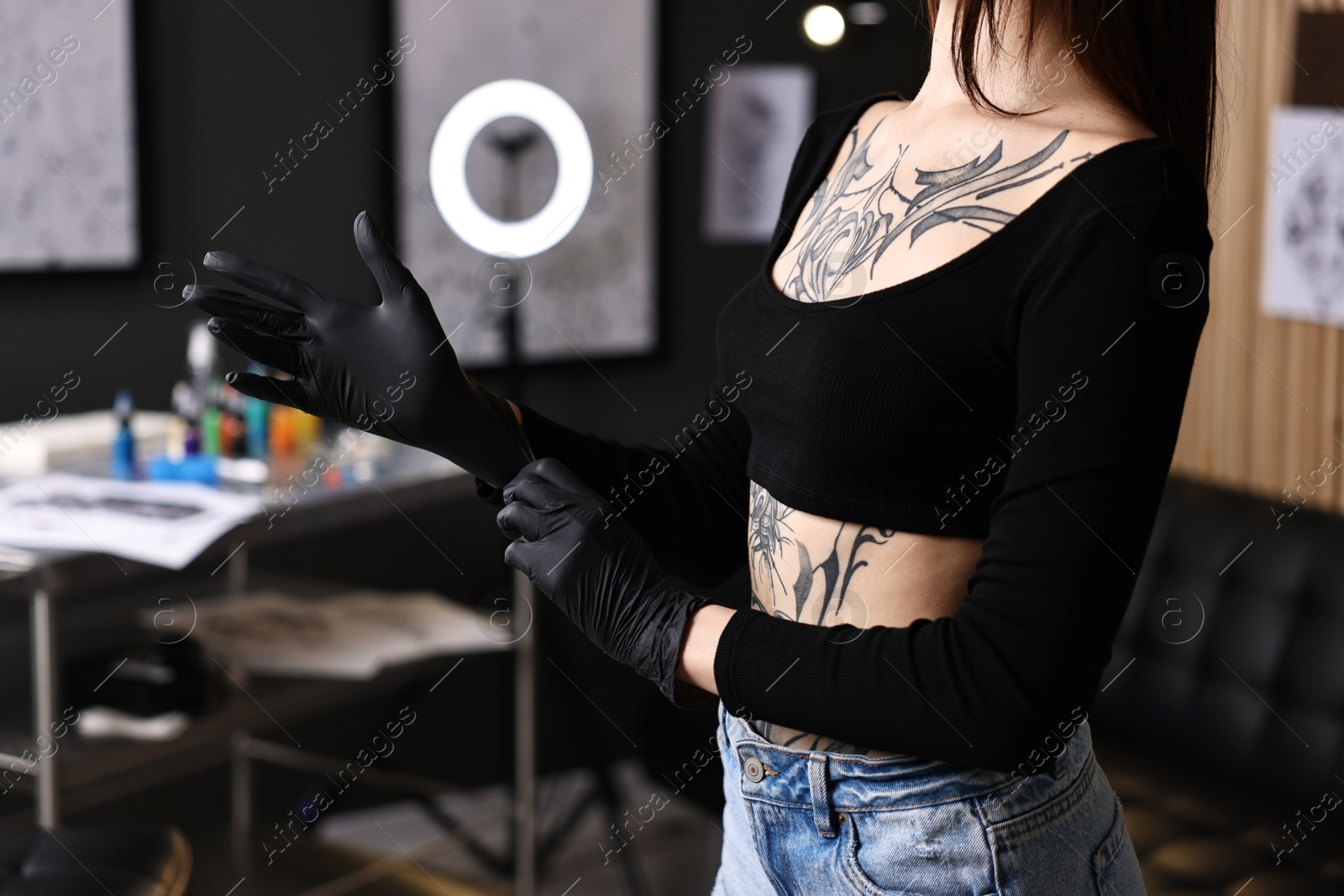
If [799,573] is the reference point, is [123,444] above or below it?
below

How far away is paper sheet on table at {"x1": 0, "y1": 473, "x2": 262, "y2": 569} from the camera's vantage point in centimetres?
Result: 157

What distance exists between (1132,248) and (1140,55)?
0.19m

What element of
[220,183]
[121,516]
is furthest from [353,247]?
[121,516]

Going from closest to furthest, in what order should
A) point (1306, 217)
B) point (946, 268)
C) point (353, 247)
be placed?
1. point (946, 268)
2. point (1306, 217)
3. point (353, 247)

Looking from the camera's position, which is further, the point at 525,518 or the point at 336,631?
the point at 336,631

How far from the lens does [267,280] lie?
89cm

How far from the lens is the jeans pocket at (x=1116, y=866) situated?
2.73 ft

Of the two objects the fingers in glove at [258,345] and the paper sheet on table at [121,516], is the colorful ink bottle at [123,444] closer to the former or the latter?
the paper sheet on table at [121,516]

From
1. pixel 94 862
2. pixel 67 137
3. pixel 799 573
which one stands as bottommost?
pixel 94 862

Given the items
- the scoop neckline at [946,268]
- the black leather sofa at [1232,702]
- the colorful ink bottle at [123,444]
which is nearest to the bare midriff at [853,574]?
the scoop neckline at [946,268]

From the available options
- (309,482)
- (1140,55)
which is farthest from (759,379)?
(309,482)

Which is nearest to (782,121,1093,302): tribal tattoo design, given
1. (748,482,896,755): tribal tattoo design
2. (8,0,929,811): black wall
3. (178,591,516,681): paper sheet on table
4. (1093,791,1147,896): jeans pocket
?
(748,482,896,755): tribal tattoo design

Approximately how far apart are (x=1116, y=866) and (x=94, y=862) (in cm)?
124

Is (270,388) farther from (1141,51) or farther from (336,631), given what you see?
(336,631)
